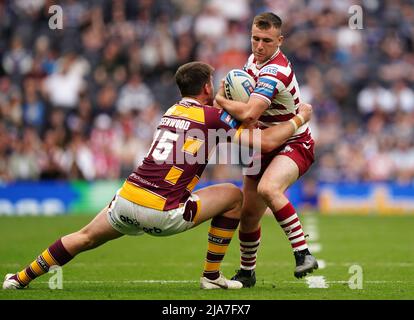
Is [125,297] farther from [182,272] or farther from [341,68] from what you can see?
[341,68]

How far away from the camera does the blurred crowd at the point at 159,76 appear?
67.8 feet

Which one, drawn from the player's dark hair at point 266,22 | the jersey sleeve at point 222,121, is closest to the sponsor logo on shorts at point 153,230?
the jersey sleeve at point 222,121

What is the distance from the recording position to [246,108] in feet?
25.6

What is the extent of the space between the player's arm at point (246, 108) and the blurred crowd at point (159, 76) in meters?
12.3

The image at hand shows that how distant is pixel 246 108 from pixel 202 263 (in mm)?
3525

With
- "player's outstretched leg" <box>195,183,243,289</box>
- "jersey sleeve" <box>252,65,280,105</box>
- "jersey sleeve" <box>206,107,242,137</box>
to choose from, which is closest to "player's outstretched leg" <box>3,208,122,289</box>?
"player's outstretched leg" <box>195,183,243,289</box>

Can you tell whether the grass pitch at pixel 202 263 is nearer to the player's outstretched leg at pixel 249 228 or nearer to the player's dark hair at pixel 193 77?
the player's outstretched leg at pixel 249 228

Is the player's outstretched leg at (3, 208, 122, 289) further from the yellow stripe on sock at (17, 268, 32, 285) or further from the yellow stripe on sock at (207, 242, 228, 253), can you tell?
the yellow stripe on sock at (207, 242, 228, 253)

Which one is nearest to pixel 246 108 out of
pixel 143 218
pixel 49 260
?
pixel 143 218

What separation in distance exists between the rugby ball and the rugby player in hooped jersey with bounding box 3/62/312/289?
0.54ft

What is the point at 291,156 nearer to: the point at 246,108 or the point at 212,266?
the point at 246,108

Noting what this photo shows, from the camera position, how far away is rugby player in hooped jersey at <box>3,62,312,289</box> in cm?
764

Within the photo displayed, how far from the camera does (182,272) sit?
9.83 m

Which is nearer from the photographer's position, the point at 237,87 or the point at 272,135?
the point at 237,87
